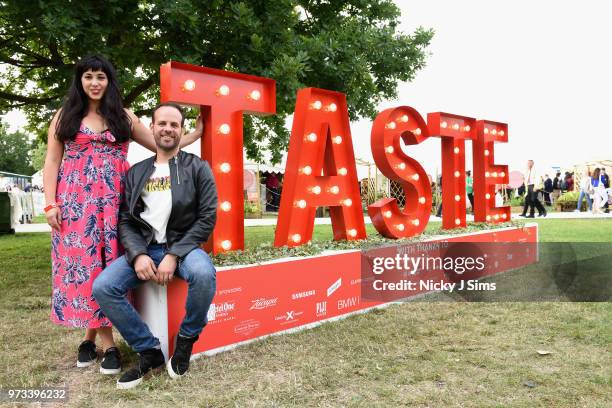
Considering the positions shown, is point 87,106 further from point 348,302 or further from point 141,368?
point 348,302

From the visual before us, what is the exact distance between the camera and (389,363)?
3518 millimetres

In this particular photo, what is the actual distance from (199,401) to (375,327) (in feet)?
6.17

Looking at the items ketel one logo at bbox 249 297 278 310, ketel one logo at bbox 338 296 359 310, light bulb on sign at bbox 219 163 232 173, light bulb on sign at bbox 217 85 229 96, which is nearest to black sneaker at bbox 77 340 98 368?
ketel one logo at bbox 249 297 278 310

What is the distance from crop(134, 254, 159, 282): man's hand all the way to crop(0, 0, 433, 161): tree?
3432 millimetres

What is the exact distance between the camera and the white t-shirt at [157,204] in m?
3.50

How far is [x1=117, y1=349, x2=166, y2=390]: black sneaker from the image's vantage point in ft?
10.5

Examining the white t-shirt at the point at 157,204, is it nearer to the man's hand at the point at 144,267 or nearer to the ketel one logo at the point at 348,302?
the man's hand at the point at 144,267

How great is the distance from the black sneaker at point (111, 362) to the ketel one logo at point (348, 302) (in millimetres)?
2003

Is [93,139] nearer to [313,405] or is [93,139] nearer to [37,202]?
[313,405]

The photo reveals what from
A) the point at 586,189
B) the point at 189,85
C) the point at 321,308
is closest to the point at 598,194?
the point at 586,189

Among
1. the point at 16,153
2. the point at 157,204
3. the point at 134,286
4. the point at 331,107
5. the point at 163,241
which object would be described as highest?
the point at 16,153

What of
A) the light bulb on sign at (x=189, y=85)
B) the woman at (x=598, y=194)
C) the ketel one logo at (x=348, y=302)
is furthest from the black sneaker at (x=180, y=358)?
the woman at (x=598, y=194)

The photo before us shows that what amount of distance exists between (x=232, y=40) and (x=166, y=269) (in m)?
4.22

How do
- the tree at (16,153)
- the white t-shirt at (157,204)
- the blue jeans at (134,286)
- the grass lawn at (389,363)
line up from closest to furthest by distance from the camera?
the grass lawn at (389,363) < the blue jeans at (134,286) < the white t-shirt at (157,204) < the tree at (16,153)
